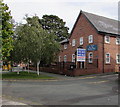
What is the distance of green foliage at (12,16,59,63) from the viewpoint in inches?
687

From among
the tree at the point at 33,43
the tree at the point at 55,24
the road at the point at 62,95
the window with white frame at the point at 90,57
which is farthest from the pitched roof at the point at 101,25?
the tree at the point at 55,24

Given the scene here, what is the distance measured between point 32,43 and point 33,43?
0.11 metres

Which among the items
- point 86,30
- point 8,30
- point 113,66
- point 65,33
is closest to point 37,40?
point 8,30

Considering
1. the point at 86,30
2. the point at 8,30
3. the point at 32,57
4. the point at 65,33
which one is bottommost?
the point at 32,57

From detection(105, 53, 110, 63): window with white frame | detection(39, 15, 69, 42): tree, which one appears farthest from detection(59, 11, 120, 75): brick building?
detection(39, 15, 69, 42): tree

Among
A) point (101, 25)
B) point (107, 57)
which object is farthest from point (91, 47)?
point (101, 25)

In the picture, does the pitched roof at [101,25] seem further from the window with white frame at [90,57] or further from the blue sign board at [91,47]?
the window with white frame at [90,57]

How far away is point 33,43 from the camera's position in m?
17.7

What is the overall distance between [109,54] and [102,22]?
630cm

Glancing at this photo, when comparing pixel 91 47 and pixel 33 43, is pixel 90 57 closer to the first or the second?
pixel 91 47

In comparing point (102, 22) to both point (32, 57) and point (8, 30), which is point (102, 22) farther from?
point (8, 30)

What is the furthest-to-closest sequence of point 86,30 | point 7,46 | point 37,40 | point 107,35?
point 86,30, point 107,35, point 37,40, point 7,46

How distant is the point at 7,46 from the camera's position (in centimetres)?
853

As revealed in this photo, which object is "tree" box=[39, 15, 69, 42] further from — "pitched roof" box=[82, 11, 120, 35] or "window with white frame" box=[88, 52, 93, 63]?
"window with white frame" box=[88, 52, 93, 63]
